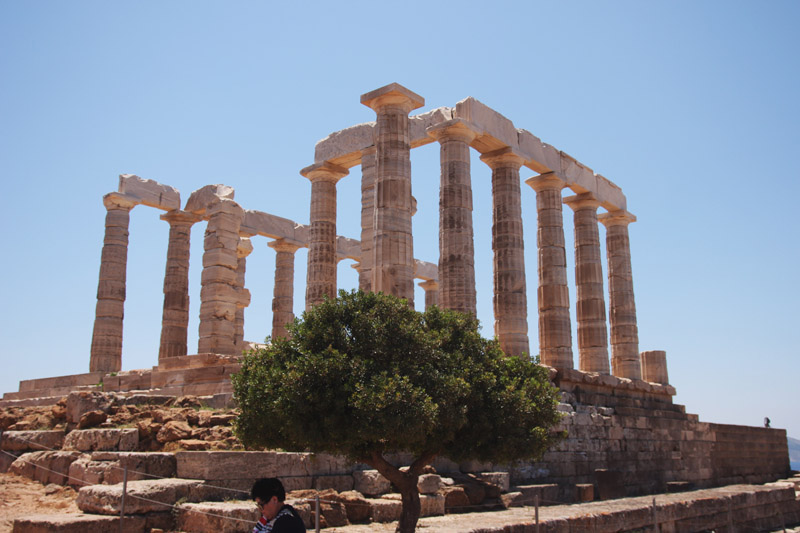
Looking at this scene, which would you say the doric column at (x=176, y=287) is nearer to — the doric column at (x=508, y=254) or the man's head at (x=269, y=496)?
the doric column at (x=508, y=254)

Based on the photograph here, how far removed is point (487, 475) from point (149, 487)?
8.38 m

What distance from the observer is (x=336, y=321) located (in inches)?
487

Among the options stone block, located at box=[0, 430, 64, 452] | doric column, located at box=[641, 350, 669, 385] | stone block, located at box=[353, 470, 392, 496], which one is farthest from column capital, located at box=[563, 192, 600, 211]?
stone block, located at box=[0, 430, 64, 452]

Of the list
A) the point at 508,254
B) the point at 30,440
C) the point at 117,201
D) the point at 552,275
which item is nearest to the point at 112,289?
the point at 117,201

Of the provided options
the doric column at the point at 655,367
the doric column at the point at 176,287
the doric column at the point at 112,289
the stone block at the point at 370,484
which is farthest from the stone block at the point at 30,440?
the doric column at the point at 655,367

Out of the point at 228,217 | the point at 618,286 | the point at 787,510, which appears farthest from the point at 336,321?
the point at 618,286

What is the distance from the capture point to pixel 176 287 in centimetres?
3031

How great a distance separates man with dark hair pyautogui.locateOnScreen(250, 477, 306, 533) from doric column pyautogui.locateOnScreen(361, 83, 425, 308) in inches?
592

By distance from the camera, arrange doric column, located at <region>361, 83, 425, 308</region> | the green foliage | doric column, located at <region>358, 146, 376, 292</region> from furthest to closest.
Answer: doric column, located at <region>358, 146, 376, 292</region> → doric column, located at <region>361, 83, 425, 308</region> → the green foliage

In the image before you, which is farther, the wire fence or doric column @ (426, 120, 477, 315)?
doric column @ (426, 120, 477, 315)

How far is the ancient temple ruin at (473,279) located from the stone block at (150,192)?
6 cm

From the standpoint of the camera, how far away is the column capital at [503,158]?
2609cm

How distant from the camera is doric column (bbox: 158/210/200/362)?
29.7 metres

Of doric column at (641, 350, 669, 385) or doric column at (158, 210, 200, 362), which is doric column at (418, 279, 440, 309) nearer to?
doric column at (641, 350, 669, 385)
